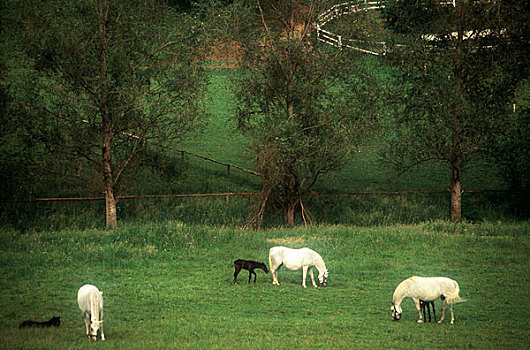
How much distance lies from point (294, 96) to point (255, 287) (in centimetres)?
1753

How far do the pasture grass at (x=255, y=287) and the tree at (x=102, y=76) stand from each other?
17.9 feet

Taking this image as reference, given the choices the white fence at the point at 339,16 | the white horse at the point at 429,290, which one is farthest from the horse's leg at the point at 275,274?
the white fence at the point at 339,16

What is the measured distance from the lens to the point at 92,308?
17234 mm

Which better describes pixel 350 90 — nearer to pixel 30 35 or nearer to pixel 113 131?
pixel 113 131

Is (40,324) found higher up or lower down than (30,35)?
lower down

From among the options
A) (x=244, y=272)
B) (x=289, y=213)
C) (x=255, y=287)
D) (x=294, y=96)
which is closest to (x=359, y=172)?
(x=289, y=213)

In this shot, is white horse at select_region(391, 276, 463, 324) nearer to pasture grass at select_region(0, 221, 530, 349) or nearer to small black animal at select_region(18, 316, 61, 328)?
pasture grass at select_region(0, 221, 530, 349)

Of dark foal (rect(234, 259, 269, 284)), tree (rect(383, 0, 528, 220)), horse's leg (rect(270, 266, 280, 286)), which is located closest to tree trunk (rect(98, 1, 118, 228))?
dark foal (rect(234, 259, 269, 284))

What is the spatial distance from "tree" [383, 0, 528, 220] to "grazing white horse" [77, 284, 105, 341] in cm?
2633

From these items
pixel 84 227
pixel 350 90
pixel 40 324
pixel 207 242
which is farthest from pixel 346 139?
pixel 40 324

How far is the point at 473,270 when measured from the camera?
90.0ft

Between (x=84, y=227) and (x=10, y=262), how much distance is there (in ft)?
34.5

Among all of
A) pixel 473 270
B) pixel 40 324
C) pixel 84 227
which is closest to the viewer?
pixel 40 324

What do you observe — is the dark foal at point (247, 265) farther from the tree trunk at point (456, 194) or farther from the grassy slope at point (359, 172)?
the grassy slope at point (359, 172)
